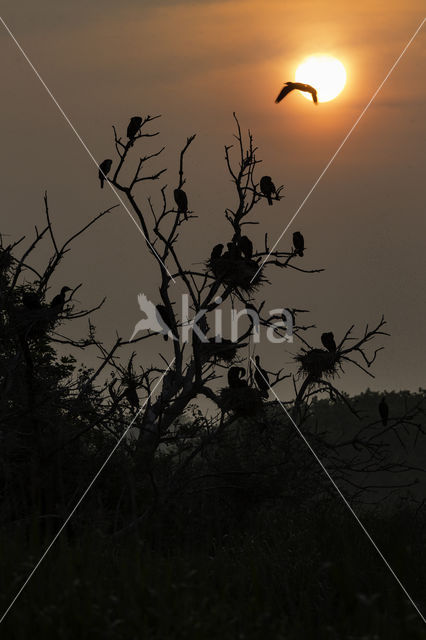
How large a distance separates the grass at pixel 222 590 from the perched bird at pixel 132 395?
272 cm

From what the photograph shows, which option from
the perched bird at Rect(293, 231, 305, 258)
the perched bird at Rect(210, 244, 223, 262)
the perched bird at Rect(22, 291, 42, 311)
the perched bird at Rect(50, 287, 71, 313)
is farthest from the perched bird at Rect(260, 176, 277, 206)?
the perched bird at Rect(22, 291, 42, 311)

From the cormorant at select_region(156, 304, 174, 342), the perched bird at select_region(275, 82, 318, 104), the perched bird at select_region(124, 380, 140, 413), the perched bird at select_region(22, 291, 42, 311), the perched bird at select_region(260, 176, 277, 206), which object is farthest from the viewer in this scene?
the perched bird at select_region(275, 82, 318, 104)

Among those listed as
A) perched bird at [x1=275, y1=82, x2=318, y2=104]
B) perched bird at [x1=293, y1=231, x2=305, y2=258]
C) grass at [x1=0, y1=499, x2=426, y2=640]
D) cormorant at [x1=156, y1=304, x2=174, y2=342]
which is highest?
perched bird at [x1=275, y1=82, x2=318, y2=104]

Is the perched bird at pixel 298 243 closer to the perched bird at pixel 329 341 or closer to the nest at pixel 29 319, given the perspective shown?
the perched bird at pixel 329 341

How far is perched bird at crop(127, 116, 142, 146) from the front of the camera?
11.0 metres

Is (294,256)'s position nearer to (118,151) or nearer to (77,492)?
(118,151)

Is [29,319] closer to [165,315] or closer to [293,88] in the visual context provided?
[165,315]

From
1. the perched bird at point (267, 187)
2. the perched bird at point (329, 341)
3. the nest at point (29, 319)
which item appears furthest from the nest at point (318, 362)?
the nest at point (29, 319)

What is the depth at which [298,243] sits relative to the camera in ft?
41.1

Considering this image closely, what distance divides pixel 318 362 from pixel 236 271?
167 centimetres

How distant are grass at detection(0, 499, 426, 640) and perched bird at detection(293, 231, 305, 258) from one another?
478 centimetres

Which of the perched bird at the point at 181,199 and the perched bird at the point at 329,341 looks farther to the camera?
the perched bird at the point at 329,341

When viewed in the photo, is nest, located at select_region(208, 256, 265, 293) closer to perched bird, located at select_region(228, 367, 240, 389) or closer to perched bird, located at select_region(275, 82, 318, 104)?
perched bird, located at select_region(228, 367, 240, 389)

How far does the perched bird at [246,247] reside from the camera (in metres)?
11.7
